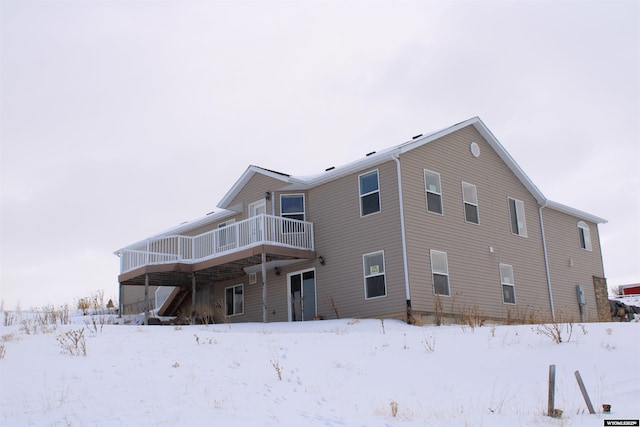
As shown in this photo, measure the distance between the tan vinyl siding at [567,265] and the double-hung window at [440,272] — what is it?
277 inches

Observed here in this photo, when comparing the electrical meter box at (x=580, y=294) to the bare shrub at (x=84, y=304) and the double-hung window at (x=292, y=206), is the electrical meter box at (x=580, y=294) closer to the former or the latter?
the double-hung window at (x=292, y=206)

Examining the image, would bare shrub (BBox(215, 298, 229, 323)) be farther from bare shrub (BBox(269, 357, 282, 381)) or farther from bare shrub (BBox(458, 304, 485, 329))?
bare shrub (BBox(269, 357, 282, 381))

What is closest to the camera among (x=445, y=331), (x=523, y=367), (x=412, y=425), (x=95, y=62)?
(x=412, y=425)

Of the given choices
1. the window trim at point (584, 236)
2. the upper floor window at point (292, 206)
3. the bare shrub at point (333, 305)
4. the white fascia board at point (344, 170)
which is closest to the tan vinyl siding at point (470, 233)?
the white fascia board at point (344, 170)

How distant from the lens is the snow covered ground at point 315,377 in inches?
356

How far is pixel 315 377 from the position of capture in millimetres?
11734

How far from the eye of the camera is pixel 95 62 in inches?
783

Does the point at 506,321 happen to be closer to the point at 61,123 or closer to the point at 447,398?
the point at 447,398

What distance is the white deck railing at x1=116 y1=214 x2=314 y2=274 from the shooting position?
22.7m

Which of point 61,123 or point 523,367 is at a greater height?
point 61,123

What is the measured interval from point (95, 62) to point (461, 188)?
42.8ft

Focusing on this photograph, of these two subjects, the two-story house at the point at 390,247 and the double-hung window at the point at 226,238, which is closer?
the two-story house at the point at 390,247

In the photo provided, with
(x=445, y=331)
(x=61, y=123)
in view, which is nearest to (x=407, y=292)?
(x=445, y=331)

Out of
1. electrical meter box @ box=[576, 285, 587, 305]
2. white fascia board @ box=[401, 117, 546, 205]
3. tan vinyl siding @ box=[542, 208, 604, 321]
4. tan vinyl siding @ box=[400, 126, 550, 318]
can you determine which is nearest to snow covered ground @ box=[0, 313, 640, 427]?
tan vinyl siding @ box=[400, 126, 550, 318]
